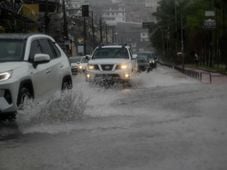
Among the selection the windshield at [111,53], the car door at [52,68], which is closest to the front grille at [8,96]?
the car door at [52,68]

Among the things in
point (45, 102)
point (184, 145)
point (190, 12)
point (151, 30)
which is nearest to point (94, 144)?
point (184, 145)

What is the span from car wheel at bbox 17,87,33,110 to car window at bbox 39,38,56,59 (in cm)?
173

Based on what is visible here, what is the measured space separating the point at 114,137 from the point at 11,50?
3.42 meters

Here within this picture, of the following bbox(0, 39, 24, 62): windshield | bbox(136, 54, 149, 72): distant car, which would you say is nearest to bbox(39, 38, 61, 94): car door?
bbox(0, 39, 24, 62): windshield

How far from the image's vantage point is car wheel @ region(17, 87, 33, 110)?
Answer: 11808 millimetres

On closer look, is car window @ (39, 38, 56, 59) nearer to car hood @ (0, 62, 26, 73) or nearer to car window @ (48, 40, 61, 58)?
car window @ (48, 40, 61, 58)

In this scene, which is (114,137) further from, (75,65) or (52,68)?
(75,65)

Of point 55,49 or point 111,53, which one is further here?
point 111,53

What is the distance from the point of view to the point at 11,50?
1279cm

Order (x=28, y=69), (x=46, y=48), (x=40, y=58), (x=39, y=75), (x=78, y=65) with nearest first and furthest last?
(x=28, y=69) < (x=40, y=58) < (x=39, y=75) < (x=46, y=48) < (x=78, y=65)

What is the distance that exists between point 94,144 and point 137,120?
10.0 feet

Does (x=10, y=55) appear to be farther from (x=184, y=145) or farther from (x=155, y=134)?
(x=184, y=145)

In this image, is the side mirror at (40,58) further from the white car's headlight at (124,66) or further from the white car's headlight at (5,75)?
the white car's headlight at (124,66)

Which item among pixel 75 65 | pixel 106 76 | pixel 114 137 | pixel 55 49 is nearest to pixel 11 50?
pixel 55 49
